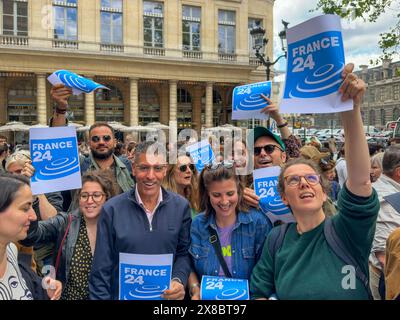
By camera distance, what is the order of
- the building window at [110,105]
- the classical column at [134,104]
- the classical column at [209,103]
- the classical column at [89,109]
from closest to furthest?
the classical column at [89,109] < the classical column at [134,104] < the building window at [110,105] < the classical column at [209,103]

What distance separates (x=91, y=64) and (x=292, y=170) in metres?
27.7

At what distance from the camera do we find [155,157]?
3.12 meters

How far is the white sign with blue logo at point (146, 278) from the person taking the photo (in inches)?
103

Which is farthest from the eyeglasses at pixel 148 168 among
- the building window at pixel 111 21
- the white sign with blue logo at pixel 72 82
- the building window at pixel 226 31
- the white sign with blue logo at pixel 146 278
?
the building window at pixel 226 31

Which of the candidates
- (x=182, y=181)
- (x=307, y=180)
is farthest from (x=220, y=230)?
(x=182, y=181)

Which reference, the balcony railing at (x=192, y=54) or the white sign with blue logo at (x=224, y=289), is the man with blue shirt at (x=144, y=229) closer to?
the white sign with blue logo at (x=224, y=289)

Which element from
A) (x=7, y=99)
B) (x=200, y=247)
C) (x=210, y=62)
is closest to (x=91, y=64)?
(x=7, y=99)

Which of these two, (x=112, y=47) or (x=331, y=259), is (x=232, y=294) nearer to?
(x=331, y=259)

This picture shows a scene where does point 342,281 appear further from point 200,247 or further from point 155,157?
point 155,157

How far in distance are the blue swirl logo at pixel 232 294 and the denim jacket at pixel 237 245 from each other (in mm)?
309

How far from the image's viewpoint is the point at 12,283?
2.24 metres

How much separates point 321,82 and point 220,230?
1320 mm

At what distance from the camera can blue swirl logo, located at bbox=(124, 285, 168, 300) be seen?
2602mm

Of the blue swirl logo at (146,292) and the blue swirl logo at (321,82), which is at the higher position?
the blue swirl logo at (321,82)
